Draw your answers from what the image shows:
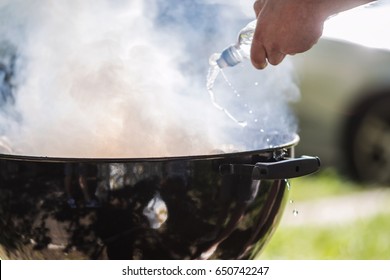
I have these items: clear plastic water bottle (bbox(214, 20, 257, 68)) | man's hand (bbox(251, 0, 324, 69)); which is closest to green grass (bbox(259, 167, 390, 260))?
clear plastic water bottle (bbox(214, 20, 257, 68))

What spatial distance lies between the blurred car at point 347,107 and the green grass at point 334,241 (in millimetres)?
912

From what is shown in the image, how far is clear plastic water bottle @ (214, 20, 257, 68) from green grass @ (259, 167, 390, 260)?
148 cm

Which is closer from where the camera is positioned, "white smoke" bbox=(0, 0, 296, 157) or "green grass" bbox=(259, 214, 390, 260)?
"white smoke" bbox=(0, 0, 296, 157)

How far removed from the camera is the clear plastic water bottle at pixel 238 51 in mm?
1991

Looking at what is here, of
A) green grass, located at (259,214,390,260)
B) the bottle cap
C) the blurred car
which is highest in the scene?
the bottle cap

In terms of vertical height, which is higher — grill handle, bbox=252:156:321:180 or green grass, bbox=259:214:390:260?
grill handle, bbox=252:156:321:180

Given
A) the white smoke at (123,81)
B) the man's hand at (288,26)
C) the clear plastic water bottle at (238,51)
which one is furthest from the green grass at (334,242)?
the man's hand at (288,26)

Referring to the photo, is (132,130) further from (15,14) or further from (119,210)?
(15,14)

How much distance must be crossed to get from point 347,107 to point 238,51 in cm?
319

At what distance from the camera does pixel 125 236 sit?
1.67 m

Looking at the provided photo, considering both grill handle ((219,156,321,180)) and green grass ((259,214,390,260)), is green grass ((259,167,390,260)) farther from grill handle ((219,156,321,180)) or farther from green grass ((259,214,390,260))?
grill handle ((219,156,321,180))

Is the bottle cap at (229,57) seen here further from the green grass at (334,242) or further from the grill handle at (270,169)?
the green grass at (334,242)

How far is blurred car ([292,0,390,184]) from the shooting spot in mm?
4875

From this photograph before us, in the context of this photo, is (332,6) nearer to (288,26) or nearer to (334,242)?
(288,26)
